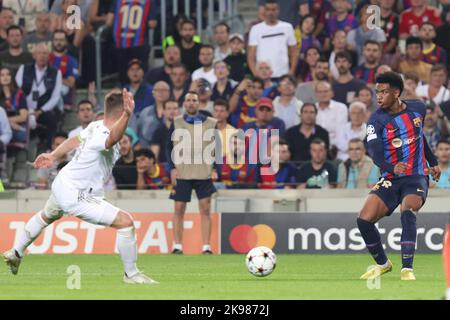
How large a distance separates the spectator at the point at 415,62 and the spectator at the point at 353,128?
1.78 metres

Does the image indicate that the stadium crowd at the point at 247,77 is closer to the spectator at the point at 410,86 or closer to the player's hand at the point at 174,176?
the spectator at the point at 410,86

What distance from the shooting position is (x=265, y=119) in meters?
23.5

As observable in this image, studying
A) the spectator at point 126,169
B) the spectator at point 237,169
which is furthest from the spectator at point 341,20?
the spectator at point 126,169

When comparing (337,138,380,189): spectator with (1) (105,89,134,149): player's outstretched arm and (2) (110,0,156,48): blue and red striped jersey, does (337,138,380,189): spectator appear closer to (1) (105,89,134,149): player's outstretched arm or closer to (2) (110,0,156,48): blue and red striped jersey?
(2) (110,0,156,48): blue and red striped jersey

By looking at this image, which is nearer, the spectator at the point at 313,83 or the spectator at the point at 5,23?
the spectator at the point at 313,83

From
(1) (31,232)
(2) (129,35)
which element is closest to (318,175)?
(2) (129,35)

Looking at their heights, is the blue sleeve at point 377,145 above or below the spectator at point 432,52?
below

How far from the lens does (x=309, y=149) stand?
76.2 ft

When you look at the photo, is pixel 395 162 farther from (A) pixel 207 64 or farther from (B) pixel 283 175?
(A) pixel 207 64

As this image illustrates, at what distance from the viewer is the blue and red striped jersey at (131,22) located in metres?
26.3

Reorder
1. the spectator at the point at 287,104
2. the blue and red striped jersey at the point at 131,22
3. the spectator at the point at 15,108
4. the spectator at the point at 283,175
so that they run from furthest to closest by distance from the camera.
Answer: the blue and red striped jersey at the point at 131,22 → the spectator at the point at 15,108 → the spectator at the point at 287,104 → the spectator at the point at 283,175

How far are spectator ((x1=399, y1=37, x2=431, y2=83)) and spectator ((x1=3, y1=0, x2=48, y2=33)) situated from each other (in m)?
7.31
